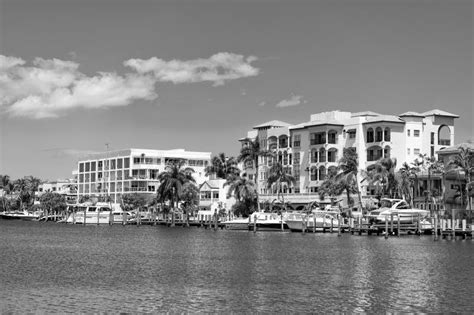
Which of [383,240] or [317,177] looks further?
[317,177]

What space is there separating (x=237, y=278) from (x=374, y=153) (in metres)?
93.0

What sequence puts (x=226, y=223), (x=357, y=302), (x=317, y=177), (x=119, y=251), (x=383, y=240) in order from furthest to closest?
(x=317, y=177), (x=226, y=223), (x=383, y=240), (x=119, y=251), (x=357, y=302)

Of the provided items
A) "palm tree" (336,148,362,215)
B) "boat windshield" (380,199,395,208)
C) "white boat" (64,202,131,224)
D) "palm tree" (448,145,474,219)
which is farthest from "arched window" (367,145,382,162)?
"white boat" (64,202,131,224)

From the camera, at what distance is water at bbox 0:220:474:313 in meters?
40.6

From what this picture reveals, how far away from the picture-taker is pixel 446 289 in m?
47.5

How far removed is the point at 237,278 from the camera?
52.2 m

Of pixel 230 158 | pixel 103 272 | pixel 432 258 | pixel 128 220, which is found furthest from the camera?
pixel 230 158

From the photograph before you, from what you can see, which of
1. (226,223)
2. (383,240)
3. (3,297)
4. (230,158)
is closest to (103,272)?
(3,297)

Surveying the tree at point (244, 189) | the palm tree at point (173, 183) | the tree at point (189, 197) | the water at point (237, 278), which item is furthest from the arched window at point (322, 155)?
the water at point (237, 278)

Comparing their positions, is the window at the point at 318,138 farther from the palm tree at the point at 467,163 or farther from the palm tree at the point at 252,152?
the palm tree at the point at 467,163

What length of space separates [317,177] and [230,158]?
35245 mm

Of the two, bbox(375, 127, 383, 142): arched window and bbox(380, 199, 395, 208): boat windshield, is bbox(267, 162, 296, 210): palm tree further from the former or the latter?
bbox(380, 199, 395, 208): boat windshield

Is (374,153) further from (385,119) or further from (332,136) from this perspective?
(332,136)

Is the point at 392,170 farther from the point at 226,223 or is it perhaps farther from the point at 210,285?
the point at 210,285
